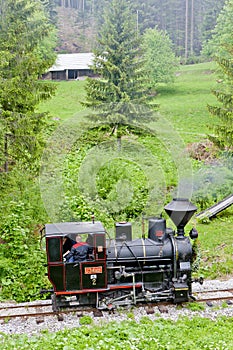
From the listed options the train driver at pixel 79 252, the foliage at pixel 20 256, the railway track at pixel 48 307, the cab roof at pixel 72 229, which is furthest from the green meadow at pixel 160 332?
the foliage at pixel 20 256

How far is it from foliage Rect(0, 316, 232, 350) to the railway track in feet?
3.02

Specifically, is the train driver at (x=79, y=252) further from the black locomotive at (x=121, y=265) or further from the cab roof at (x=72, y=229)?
the cab roof at (x=72, y=229)

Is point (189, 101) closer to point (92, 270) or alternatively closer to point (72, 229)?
point (72, 229)

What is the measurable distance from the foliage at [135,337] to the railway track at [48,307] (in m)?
0.92

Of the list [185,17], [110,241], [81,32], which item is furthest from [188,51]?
[110,241]

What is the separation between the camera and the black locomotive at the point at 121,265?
10430 mm

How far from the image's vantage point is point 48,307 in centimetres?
1093

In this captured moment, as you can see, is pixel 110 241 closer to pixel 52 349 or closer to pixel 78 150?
pixel 52 349

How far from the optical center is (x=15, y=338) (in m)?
9.28

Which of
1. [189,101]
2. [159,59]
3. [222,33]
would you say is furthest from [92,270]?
[222,33]

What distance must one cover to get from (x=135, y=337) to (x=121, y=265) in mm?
2396

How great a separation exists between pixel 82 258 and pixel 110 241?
88 centimetres

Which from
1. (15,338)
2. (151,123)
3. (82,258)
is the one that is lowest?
(15,338)

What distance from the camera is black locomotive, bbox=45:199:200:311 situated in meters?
10.4
